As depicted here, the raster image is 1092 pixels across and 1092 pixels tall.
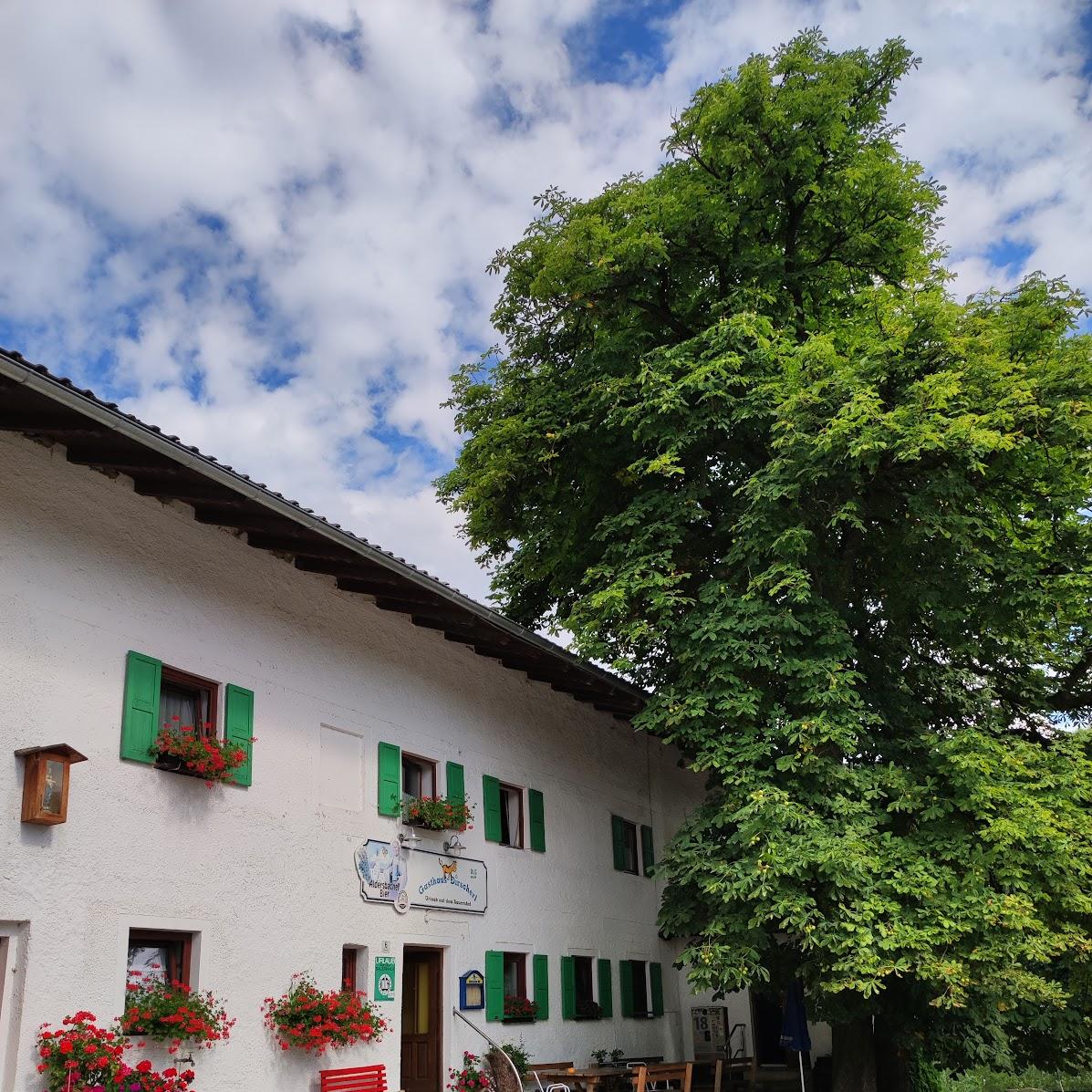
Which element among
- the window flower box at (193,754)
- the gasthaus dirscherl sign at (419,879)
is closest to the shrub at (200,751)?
the window flower box at (193,754)

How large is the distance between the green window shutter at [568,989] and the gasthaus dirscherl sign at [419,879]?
7.35ft

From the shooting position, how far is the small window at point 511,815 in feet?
49.9

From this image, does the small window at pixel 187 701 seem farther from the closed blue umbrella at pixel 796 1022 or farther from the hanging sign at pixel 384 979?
the closed blue umbrella at pixel 796 1022

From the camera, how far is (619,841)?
59.2ft

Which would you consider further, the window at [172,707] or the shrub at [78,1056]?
the window at [172,707]

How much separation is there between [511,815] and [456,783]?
175cm

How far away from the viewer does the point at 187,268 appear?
14.7 meters

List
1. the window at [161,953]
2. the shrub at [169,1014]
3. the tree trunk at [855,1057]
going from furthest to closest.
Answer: the tree trunk at [855,1057] → the window at [161,953] → the shrub at [169,1014]

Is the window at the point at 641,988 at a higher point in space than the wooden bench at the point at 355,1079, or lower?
higher

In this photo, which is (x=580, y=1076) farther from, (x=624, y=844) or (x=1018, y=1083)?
(x=1018, y=1083)

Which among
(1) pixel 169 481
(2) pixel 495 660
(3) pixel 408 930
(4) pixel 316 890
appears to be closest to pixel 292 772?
(4) pixel 316 890

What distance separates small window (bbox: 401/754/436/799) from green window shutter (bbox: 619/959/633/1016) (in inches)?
211

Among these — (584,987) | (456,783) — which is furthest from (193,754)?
(584,987)

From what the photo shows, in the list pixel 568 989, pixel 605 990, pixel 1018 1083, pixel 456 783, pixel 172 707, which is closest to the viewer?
pixel 172 707
